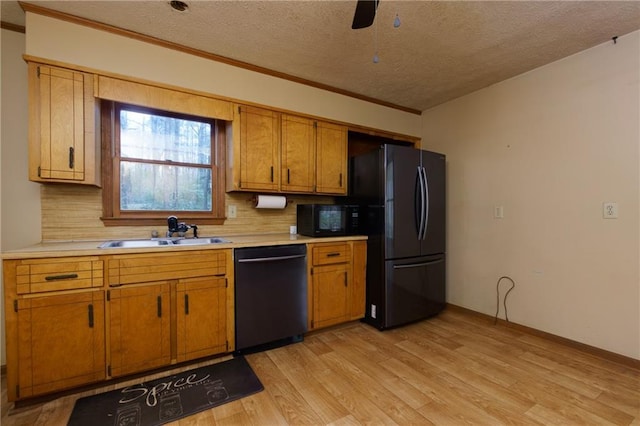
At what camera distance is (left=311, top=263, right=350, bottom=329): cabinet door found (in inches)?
104

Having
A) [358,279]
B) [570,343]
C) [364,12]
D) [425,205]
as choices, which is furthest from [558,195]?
[364,12]

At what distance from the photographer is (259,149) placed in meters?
2.65

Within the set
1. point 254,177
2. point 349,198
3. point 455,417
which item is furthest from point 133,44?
point 455,417

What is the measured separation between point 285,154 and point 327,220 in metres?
0.79

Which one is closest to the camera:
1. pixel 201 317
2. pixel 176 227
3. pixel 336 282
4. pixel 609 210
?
pixel 201 317

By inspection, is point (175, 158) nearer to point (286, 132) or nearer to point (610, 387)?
point (286, 132)

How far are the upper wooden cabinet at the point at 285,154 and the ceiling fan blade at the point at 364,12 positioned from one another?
1384 millimetres

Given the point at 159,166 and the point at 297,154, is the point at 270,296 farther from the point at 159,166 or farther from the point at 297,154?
the point at 159,166

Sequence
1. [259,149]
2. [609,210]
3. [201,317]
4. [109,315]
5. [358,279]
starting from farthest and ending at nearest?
[358,279], [259,149], [609,210], [201,317], [109,315]

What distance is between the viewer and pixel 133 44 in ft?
7.14

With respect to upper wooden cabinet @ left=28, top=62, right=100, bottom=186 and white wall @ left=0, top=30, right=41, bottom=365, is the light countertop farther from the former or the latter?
upper wooden cabinet @ left=28, top=62, right=100, bottom=186

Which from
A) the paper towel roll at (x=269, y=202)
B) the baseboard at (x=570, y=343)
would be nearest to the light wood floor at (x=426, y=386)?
the baseboard at (x=570, y=343)

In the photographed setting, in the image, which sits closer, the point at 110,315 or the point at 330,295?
the point at 110,315

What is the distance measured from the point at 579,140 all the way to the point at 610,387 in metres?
1.93
